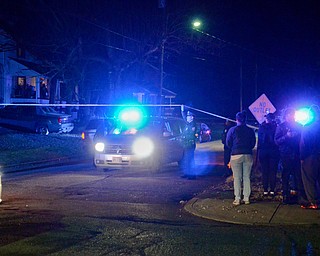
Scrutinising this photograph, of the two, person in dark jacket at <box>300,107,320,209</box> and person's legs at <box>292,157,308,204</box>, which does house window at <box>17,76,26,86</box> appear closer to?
person's legs at <box>292,157,308,204</box>

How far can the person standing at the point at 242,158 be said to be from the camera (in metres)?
10.0

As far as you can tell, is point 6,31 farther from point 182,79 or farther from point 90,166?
point 182,79

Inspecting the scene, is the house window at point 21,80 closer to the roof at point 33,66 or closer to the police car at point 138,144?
the roof at point 33,66

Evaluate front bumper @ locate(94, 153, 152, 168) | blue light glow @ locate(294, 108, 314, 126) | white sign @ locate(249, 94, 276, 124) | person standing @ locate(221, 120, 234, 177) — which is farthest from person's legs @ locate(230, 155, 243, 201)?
front bumper @ locate(94, 153, 152, 168)

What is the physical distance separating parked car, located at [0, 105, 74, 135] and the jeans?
2409 centimetres

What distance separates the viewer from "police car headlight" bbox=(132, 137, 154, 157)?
15727mm

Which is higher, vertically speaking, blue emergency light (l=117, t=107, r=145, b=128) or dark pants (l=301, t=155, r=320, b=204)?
blue emergency light (l=117, t=107, r=145, b=128)

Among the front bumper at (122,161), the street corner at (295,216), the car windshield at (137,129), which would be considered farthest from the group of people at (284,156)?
the car windshield at (137,129)

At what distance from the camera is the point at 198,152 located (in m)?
24.4

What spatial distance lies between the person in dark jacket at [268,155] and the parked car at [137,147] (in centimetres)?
539

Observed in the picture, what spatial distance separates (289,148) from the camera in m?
10.0

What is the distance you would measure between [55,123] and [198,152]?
1228 cm

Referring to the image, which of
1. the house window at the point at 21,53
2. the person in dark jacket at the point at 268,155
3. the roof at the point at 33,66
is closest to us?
the person in dark jacket at the point at 268,155

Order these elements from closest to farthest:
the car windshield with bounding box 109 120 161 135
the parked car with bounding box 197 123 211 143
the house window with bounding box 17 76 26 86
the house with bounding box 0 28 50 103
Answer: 1. the car windshield with bounding box 109 120 161 135
2. the parked car with bounding box 197 123 211 143
3. the house with bounding box 0 28 50 103
4. the house window with bounding box 17 76 26 86
